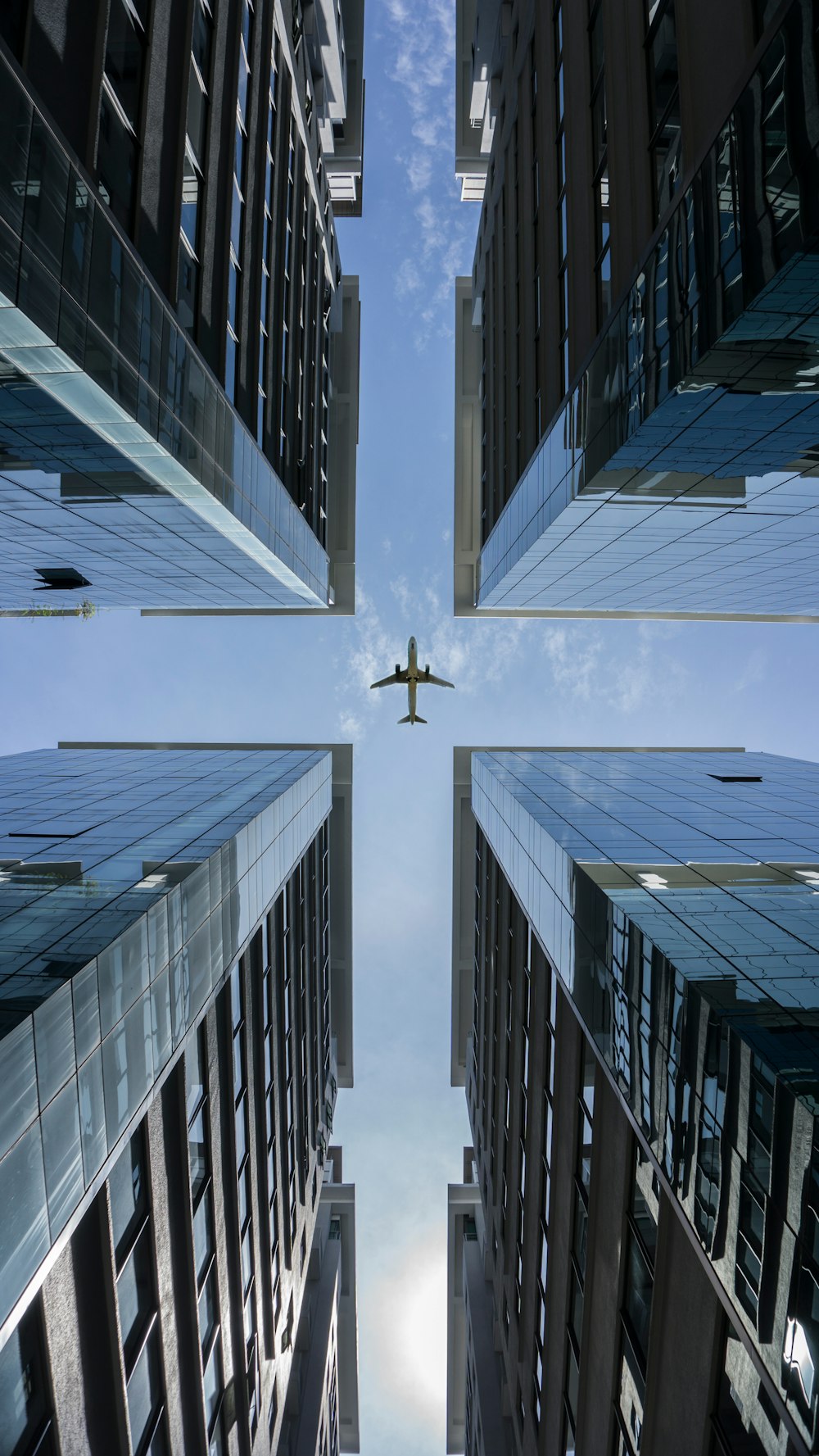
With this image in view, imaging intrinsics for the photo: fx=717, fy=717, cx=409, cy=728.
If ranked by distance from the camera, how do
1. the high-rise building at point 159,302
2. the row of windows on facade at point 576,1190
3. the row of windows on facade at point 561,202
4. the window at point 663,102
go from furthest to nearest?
the row of windows on facade at point 561,202 < the window at point 663,102 < the high-rise building at point 159,302 < the row of windows on facade at point 576,1190

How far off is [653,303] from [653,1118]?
18.7m

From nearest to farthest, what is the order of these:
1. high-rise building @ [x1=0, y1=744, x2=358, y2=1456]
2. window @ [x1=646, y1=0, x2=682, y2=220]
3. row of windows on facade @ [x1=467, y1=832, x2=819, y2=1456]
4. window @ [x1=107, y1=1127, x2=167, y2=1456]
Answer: row of windows on facade @ [x1=467, y1=832, x2=819, y2=1456] → high-rise building @ [x1=0, y1=744, x2=358, y2=1456] → window @ [x1=107, y1=1127, x2=167, y2=1456] → window @ [x1=646, y1=0, x2=682, y2=220]

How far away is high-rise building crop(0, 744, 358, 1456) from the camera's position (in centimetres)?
1227

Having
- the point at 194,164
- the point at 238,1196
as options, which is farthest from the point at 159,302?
the point at 238,1196

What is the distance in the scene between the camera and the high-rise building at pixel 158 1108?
40.2 feet

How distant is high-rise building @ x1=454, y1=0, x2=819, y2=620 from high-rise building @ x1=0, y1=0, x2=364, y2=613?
11426mm

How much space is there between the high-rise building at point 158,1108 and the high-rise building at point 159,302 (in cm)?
1012

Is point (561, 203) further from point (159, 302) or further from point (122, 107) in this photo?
point (159, 302)

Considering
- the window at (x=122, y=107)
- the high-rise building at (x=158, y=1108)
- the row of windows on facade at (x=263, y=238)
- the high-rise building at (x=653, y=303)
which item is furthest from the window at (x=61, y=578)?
the high-rise building at (x=653, y=303)

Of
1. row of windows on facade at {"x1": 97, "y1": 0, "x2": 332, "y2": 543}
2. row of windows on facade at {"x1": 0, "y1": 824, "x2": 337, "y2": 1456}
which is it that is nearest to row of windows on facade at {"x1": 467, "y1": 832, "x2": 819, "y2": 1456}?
row of windows on facade at {"x1": 0, "y1": 824, "x2": 337, "y2": 1456}

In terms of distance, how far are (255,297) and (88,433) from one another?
15.2 meters

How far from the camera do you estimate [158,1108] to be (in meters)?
18.1

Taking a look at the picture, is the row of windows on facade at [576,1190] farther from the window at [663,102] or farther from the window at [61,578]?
the window at [61,578]

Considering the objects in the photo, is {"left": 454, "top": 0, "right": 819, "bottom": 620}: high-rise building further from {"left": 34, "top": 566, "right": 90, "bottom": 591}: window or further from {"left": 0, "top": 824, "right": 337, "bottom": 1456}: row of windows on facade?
{"left": 0, "top": 824, "right": 337, "bottom": 1456}: row of windows on facade
